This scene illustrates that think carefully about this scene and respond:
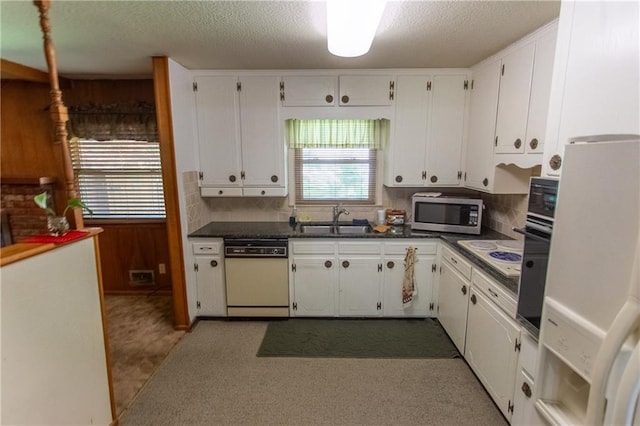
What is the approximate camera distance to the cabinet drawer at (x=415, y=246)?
2895 mm

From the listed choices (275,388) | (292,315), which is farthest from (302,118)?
(275,388)

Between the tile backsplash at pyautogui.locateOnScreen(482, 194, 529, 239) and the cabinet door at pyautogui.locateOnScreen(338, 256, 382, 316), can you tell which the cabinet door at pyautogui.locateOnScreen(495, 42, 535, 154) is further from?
the cabinet door at pyautogui.locateOnScreen(338, 256, 382, 316)

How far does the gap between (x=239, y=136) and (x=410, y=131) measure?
164 centimetres

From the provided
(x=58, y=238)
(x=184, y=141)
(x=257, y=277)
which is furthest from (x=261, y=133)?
(x=58, y=238)

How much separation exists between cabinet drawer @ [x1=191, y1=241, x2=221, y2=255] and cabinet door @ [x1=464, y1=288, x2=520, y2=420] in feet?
7.18

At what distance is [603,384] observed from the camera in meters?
0.78

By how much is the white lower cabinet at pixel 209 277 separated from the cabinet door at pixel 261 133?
0.71 meters

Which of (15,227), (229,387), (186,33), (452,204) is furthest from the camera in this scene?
(15,227)

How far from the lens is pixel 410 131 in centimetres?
301

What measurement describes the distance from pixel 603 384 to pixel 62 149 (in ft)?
7.24

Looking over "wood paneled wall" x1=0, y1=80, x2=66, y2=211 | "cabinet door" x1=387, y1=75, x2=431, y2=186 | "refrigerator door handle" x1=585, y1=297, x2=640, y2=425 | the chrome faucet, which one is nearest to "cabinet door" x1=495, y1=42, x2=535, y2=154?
"cabinet door" x1=387, y1=75, x2=431, y2=186

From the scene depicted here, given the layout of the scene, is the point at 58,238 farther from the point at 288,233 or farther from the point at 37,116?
the point at 37,116

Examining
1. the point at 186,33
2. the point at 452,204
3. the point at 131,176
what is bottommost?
the point at 452,204

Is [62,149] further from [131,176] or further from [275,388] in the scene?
[131,176]
